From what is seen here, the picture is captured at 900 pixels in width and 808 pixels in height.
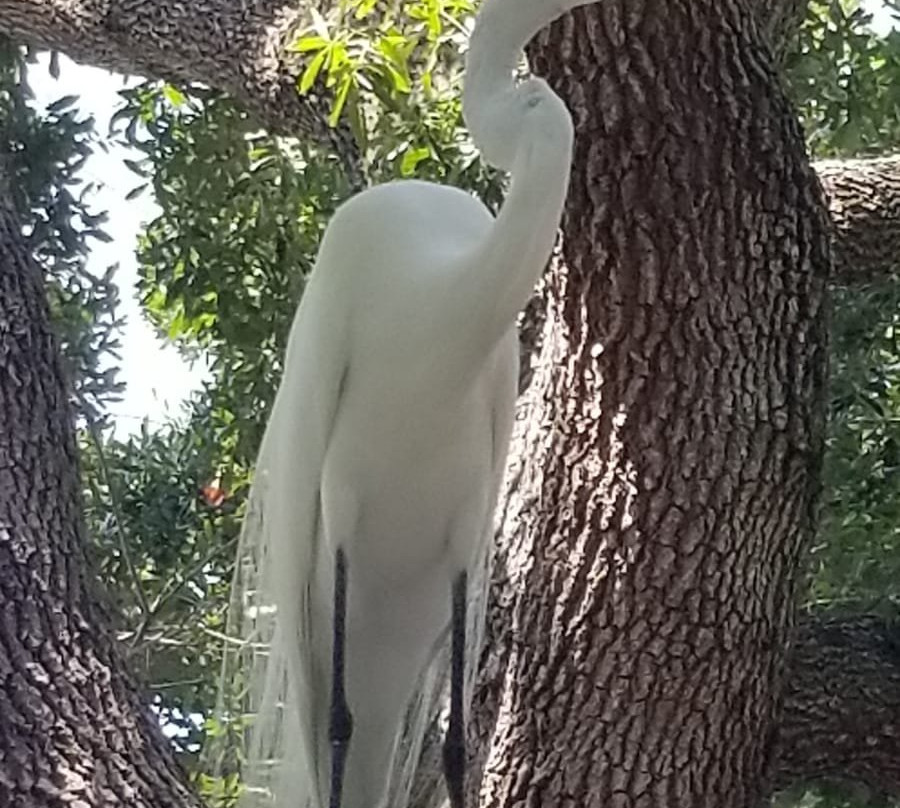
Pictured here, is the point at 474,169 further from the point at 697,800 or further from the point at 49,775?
the point at 49,775

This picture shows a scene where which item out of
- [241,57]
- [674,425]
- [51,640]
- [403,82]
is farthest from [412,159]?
[51,640]

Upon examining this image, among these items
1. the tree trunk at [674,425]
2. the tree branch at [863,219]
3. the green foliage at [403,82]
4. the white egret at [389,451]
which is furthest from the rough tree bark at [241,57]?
the white egret at [389,451]

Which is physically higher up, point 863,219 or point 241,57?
point 241,57

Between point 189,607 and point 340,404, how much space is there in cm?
114

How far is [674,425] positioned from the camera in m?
1.69

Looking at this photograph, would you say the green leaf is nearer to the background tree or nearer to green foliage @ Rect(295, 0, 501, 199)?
green foliage @ Rect(295, 0, 501, 199)

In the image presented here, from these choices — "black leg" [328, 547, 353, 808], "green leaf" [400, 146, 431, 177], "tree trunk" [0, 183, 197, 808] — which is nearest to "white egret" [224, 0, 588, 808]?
"black leg" [328, 547, 353, 808]

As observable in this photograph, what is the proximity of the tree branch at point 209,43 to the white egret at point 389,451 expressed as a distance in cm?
74

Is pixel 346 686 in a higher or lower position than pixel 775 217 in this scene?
lower

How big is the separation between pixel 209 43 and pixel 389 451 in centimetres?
116

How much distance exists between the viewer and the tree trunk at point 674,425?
1.66 metres

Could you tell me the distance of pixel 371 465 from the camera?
162 cm

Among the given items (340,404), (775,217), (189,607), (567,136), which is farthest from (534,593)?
(189,607)

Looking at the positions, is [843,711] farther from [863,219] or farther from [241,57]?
[241,57]
